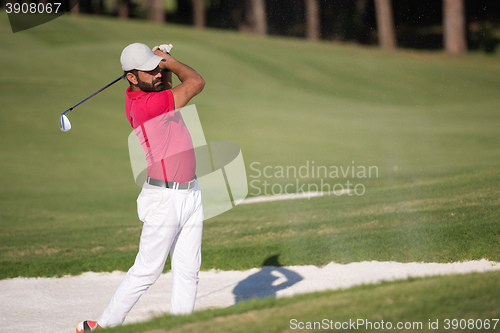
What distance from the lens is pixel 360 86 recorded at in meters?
25.7

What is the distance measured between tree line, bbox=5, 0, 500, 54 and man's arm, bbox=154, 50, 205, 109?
1202 inches

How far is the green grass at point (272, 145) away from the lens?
284 inches

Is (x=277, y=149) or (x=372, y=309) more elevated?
(x=372, y=309)

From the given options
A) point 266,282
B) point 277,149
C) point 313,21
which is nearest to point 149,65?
point 266,282

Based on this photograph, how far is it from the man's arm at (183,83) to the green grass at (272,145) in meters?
3.40

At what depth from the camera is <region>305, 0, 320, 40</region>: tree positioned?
42.2m

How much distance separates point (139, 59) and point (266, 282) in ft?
10.9

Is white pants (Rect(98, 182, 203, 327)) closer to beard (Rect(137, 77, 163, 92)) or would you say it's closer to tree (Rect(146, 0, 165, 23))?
beard (Rect(137, 77, 163, 92))

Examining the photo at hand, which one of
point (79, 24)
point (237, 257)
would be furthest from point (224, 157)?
point (79, 24)

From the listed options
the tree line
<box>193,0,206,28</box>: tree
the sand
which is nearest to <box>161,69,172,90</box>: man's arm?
the sand

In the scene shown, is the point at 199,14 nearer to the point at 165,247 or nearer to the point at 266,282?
the point at 266,282

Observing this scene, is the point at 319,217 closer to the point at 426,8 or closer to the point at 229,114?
the point at 229,114

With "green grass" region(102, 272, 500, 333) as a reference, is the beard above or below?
above

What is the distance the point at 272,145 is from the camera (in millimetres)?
16484
